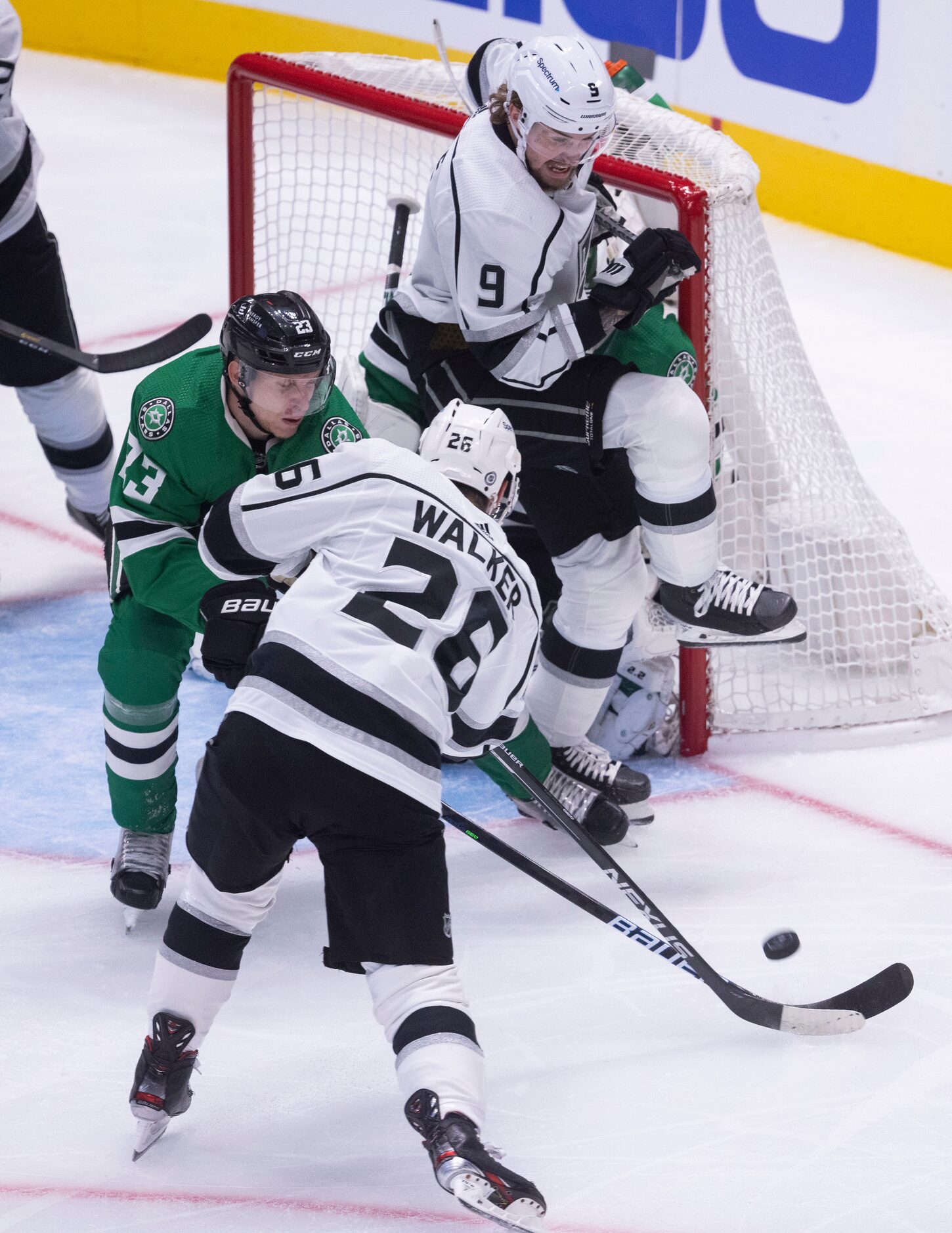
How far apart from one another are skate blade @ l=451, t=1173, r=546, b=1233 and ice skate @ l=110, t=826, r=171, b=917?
39.2 inches

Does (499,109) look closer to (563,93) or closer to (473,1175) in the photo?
(563,93)

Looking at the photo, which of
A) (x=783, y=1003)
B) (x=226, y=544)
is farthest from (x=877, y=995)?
(x=226, y=544)

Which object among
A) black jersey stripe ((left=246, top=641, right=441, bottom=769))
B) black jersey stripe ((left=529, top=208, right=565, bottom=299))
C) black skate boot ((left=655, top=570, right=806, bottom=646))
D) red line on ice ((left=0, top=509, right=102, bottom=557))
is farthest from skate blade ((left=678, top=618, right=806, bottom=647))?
red line on ice ((left=0, top=509, right=102, bottom=557))

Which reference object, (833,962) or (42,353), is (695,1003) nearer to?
(833,962)

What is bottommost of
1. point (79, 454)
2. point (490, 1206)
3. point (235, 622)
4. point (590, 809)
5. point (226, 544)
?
point (79, 454)

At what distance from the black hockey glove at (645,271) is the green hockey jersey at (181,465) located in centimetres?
49

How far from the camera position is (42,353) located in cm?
361

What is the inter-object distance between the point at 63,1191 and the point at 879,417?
327cm

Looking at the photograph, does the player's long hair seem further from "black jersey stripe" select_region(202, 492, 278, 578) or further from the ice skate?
the ice skate

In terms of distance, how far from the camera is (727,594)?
2969 millimetres

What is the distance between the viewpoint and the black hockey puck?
253 cm

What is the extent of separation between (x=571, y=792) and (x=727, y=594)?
0.43 metres

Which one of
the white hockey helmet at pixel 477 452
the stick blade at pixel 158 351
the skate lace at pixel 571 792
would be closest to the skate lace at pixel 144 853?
the skate lace at pixel 571 792

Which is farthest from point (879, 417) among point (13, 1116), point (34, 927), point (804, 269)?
point (13, 1116)
